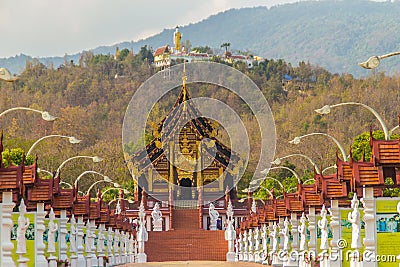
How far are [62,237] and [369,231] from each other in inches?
633

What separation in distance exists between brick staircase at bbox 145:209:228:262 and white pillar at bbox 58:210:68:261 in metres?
35.5

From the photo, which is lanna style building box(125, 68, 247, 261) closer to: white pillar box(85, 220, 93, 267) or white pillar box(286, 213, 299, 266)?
white pillar box(85, 220, 93, 267)

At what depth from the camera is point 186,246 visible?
282 feet

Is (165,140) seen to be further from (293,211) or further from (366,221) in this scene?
(366,221)

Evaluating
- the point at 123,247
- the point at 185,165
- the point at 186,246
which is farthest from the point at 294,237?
the point at 185,165

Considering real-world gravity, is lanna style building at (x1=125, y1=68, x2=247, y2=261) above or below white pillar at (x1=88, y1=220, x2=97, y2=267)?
above

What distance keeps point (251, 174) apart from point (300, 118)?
55.5m

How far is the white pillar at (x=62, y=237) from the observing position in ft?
148

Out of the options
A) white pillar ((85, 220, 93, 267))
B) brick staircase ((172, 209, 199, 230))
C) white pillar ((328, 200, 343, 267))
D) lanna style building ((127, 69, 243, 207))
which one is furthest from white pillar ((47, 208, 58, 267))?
lanna style building ((127, 69, 243, 207))

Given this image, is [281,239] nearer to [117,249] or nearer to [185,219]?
[117,249]

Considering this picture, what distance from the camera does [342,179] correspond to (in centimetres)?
3738

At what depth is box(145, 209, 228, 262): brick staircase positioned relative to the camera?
8369 centimetres

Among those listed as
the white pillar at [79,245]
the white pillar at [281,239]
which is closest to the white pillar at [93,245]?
the white pillar at [79,245]

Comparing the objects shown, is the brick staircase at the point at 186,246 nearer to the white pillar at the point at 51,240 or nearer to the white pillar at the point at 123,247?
the white pillar at the point at 123,247
